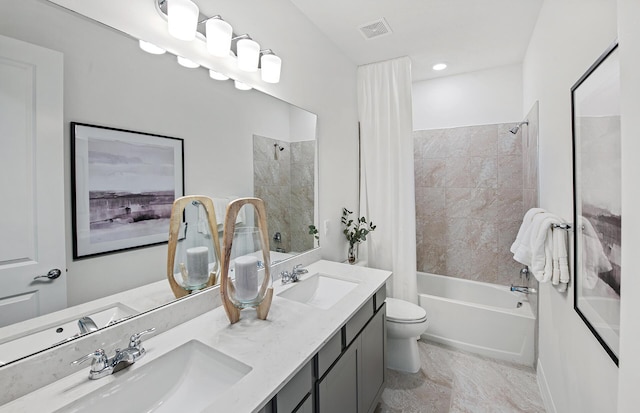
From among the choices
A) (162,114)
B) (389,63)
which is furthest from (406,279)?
(162,114)

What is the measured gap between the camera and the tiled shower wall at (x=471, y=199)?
2.90 meters

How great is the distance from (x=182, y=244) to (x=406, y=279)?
2.07 m

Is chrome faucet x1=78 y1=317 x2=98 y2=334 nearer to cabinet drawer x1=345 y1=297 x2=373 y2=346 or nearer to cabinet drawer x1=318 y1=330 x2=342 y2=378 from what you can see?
cabinet drawer x1=318 y1=330 x2=342 y2=378

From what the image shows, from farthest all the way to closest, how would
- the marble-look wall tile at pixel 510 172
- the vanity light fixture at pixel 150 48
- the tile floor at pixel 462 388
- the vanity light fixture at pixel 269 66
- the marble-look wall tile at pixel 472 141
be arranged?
the marble-look wall tile at pixel 472 141, the marble-look wall tile at pixel 510 172, the tile floor at pixel 462 388, the vanity light fixture at pixel 269 66, the vanity light fixture at pixel 150 48

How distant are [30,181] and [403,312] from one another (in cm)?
226

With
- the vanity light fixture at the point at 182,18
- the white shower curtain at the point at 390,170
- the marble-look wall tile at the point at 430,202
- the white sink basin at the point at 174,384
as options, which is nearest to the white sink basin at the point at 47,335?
the white sink basin at the point at 174,384

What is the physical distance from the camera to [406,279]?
2.65 metres

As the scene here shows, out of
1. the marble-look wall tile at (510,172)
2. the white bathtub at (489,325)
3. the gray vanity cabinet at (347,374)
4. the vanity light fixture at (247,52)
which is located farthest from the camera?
the marble-look wall tile at (510,172)

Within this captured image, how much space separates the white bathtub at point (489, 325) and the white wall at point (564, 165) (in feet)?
0.75

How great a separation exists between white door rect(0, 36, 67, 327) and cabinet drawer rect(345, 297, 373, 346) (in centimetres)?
110

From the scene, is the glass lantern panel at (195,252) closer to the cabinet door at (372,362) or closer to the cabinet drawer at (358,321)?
the cabinet drawer at (358,321)

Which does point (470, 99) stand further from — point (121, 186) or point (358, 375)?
point (121, 186)

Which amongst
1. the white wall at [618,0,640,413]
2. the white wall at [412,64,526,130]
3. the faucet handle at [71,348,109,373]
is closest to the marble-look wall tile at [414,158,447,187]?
the white wall at [412,64,526,130]

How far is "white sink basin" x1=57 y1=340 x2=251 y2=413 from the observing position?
2.68 feet
